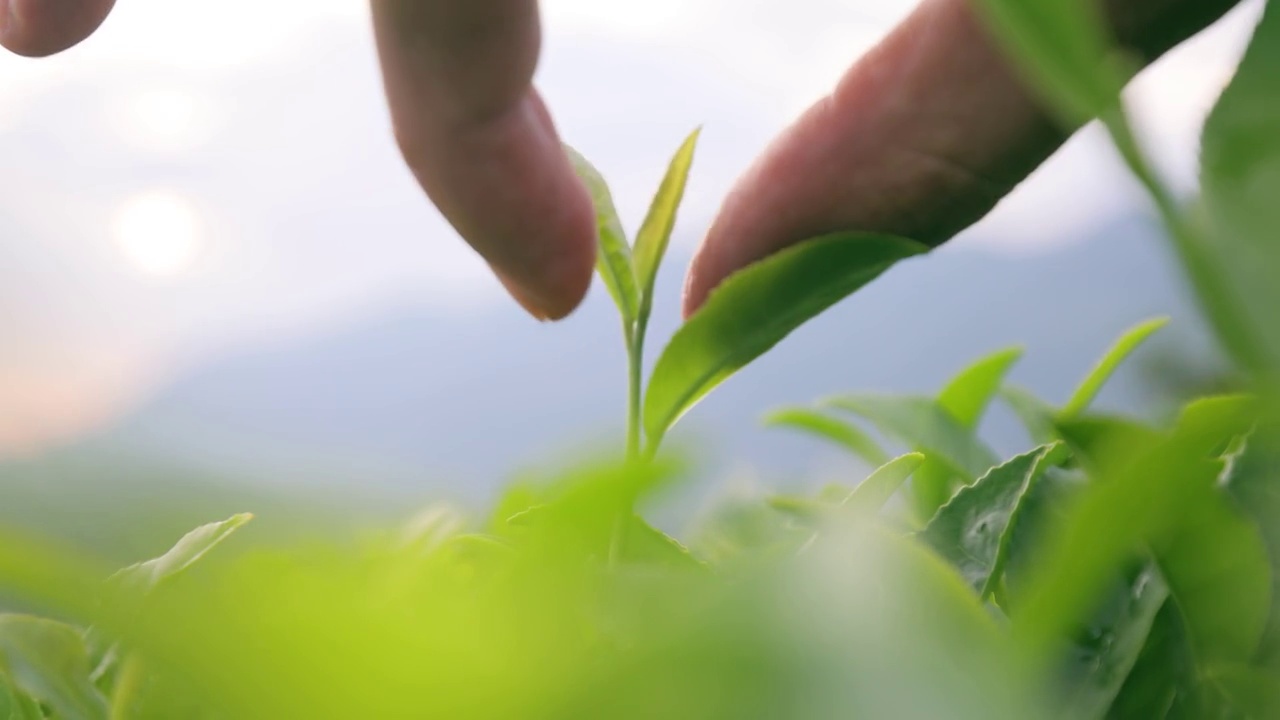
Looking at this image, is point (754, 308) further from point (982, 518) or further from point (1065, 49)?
point (1065, 49)

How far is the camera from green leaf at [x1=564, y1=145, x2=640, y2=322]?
0.45 m

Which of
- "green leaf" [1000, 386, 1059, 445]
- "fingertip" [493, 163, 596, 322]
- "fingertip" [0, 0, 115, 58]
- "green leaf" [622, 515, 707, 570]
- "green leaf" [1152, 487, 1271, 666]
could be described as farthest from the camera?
"fingertip" [0, 0, 115, 58]

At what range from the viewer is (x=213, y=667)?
0.14m

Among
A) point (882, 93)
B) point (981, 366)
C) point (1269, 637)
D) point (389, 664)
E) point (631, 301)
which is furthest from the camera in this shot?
point (882, 93)

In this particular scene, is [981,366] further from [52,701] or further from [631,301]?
[52,701]

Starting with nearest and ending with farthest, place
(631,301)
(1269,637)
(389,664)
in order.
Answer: (389,664) < (1269,637) < (631,301)

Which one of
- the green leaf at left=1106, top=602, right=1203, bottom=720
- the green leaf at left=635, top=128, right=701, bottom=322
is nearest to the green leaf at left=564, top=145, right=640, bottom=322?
the green leaf at left=635, top=128, right=701, bottom=322

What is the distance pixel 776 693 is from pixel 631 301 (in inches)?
12.9

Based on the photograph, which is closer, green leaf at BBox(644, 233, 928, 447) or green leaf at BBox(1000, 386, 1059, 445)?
green leaf at BBox(644, 233, 928, 447)

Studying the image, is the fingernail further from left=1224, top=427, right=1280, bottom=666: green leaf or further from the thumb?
left=1224, top=427, right=1280, bottom=666: green leaf

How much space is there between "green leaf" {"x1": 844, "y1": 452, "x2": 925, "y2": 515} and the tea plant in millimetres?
46

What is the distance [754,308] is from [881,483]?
98 millimetres

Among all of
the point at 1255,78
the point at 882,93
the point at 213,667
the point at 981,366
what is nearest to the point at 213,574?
the point at 213,667

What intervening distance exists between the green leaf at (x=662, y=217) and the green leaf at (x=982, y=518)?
202mm
